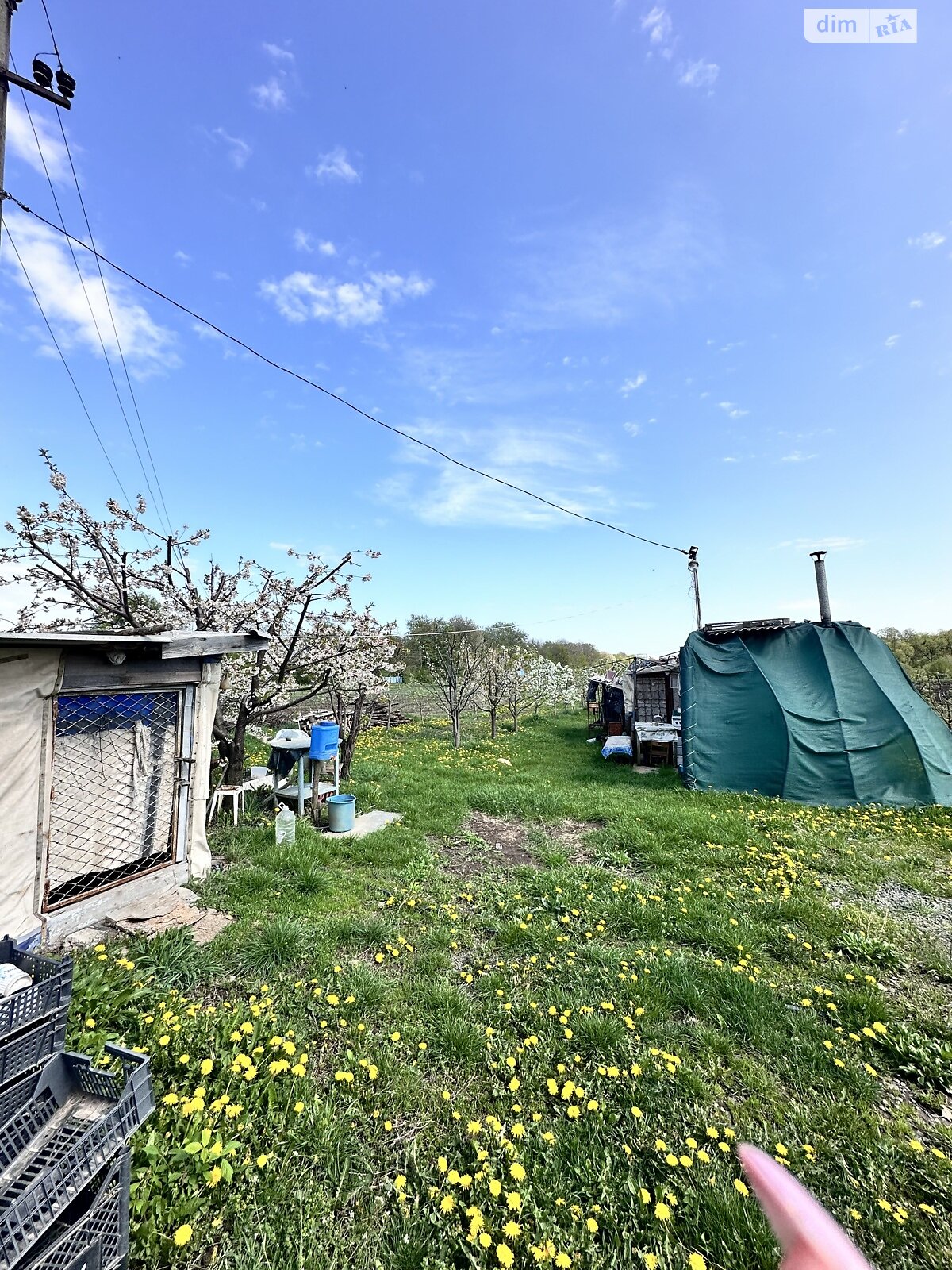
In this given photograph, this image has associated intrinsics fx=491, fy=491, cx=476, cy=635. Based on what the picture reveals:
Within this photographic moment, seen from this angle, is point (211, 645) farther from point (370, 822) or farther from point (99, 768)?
point (370, 822)

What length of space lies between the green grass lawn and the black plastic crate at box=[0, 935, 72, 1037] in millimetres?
882

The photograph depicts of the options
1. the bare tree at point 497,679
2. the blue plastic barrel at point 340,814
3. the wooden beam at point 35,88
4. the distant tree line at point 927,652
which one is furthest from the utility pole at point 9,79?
the distant tree line at point 927,652

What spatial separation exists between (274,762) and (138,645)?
403cm

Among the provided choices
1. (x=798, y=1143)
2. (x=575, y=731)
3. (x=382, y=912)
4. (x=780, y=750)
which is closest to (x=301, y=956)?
(x=382, y=912)

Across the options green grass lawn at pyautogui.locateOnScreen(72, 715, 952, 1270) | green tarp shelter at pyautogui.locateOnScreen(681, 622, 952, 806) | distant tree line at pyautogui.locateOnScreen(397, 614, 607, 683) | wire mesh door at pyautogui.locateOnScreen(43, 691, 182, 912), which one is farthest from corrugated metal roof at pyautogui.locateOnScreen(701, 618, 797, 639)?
distant tree line at pyautogui.locateOnScreen(397, 614, 607, 683)

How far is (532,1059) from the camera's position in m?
2.99

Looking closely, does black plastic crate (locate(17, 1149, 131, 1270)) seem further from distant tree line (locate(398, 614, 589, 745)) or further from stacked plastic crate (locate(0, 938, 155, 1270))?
distant tree line (locate(398, 614, 589, 745))

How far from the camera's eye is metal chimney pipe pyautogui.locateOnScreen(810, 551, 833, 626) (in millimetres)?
9992

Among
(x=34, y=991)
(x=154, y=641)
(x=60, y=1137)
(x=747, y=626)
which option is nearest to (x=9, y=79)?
(x=154, y=641)

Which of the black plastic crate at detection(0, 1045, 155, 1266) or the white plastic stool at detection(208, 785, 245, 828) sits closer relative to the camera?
the black plastic crate at detection(0, 1045, 155, 1266)

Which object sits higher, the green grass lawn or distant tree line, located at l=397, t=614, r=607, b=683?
distant tree line, located at l=397, t=614, r=607, b=683

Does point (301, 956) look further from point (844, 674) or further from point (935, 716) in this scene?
point (935, 716)

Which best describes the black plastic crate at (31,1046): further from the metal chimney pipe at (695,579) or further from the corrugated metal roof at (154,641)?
the metal chimney pipe at (695,579)

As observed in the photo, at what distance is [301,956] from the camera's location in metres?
3.83
